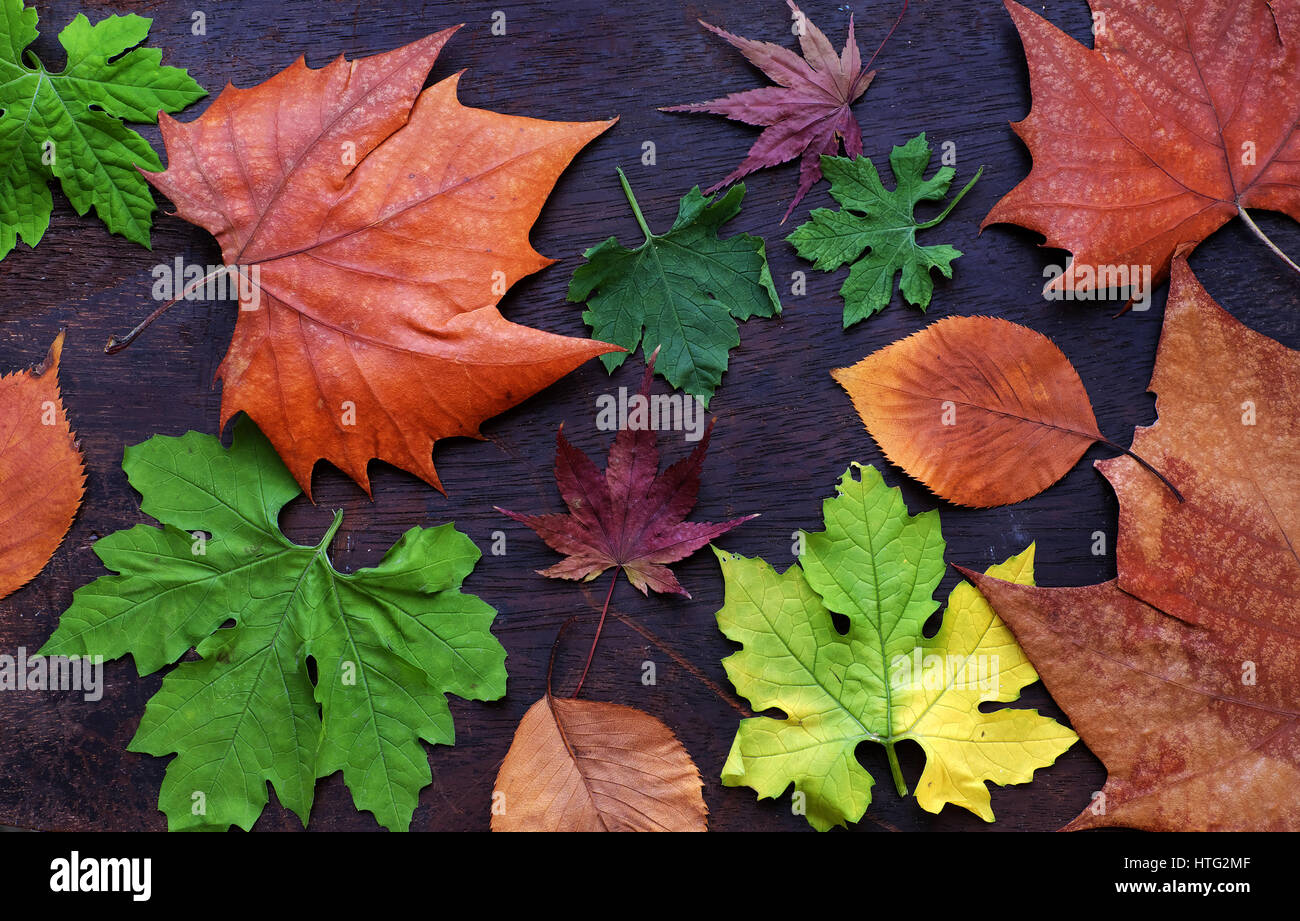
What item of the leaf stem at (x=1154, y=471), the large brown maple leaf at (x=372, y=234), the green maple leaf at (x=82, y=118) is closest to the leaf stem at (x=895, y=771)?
the leaf stem at (x=1154, y=471)

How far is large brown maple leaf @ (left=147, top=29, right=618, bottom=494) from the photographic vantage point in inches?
37.4

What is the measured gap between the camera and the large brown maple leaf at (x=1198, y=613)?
3.06 feet

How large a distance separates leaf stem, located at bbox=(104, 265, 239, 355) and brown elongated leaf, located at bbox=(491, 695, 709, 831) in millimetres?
716

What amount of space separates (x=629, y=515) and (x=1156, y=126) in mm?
847

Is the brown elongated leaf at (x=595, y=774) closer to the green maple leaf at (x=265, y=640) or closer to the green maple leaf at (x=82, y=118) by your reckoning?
the green maple leaf at (x=265, y=640)

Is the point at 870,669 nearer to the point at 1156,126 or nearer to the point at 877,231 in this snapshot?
the point at 877,231

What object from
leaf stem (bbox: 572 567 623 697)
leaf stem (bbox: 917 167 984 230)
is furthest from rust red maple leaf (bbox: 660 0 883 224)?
leaf stem (bbox: 572 567 623 697)

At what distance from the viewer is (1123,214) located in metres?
0.98

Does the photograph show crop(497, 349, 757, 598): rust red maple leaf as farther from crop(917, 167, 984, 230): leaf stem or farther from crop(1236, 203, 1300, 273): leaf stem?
crop(1236, 203, 1300, 273): leaf stem

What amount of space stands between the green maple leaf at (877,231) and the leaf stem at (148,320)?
785 mm
